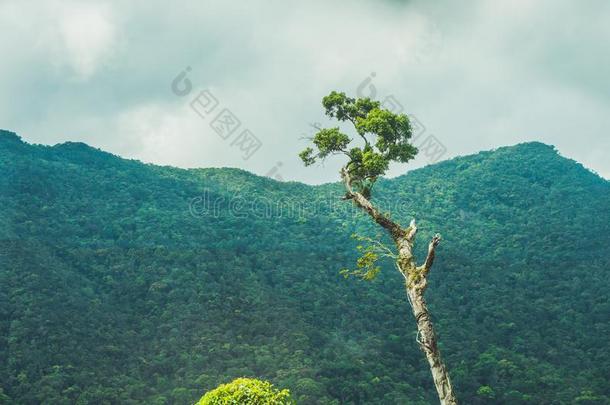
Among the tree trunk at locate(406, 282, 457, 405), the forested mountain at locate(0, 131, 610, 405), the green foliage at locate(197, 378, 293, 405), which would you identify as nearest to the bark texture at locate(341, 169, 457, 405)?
the tree trunk at locate(406, 282, 457, 405)

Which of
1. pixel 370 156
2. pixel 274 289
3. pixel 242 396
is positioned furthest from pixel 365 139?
pixel 274 289

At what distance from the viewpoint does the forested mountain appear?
3678 centimetres

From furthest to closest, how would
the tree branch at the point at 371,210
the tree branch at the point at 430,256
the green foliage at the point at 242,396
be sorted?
the tree branch at the point at 371,210 < the green foliage at the point at 242,396 < the tree branch at the point at 430,256

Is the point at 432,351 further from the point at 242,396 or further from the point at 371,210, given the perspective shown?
the point at 242,396

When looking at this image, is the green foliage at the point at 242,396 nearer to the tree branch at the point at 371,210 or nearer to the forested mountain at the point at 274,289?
the tree branch at the point at 371,210

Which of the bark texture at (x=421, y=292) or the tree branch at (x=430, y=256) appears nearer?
the bark texture at (x=421, y=292)

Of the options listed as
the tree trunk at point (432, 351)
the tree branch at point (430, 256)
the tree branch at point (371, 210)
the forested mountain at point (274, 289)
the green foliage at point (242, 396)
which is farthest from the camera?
the forested mountain at point (274, 289)

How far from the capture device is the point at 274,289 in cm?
4819

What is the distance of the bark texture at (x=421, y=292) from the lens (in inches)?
318

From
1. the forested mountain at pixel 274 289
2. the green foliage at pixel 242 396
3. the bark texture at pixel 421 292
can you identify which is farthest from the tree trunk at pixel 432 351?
the forested mountain at pixel 274 289

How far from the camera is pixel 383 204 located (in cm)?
6456

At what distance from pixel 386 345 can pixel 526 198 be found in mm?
31522

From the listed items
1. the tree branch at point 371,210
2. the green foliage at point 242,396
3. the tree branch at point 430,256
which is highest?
the tree branch at point 371,210

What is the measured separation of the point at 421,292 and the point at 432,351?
841mm
